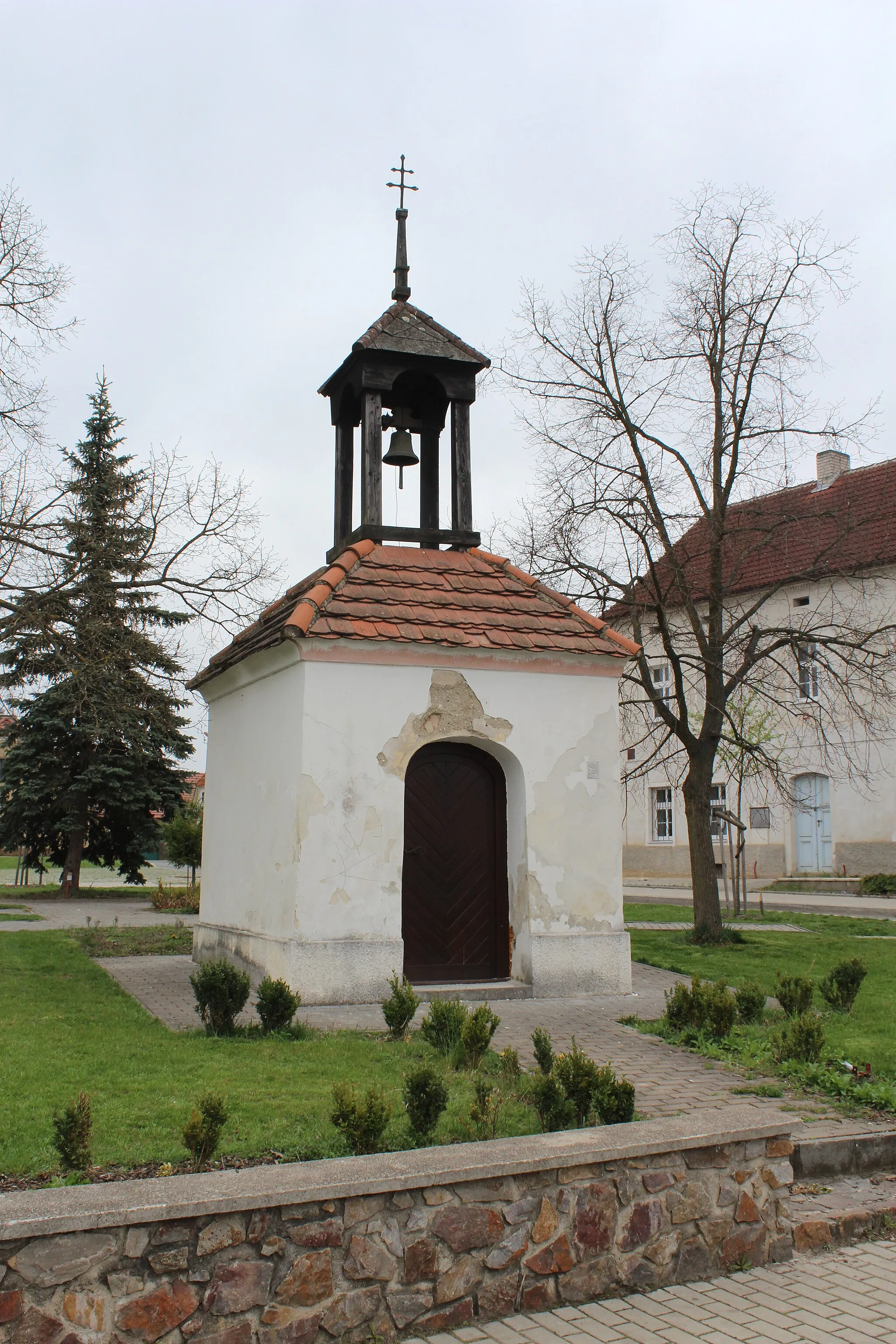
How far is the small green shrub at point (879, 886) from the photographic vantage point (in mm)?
25516

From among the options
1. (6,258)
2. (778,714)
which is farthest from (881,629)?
(778,714)

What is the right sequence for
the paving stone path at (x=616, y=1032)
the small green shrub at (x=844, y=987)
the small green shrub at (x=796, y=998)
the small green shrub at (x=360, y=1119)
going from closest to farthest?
the small green shrub at (x=360, y=1119) < the paving stone path at (x=616, y=1032) < the small green shrub at (x=796, y=998) < the small green shrub at (x=844, y=987)

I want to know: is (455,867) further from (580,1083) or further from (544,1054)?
(580,1083)

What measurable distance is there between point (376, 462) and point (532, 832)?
4.40 meters

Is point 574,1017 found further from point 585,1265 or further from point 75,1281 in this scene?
point 75,1281

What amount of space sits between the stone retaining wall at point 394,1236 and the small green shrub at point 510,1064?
1.55 metres

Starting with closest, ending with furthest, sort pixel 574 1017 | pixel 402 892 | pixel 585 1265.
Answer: pixel 585 1265 < pixel 574 1017 < pixel 402 892

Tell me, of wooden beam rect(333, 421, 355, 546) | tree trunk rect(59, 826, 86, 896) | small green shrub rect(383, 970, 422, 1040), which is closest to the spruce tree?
tree trunk rect(59, 826, 86, 896)

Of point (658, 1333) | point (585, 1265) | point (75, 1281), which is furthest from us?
point (585, 1265)

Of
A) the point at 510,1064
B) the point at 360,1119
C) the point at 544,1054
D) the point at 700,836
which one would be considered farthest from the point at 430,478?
the point at 360,1119

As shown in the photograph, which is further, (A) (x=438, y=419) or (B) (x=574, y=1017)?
(A) (x=438, y=419)

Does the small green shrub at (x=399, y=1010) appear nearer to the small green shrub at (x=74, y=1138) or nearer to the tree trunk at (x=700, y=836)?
the small green shrub at (x=74, y=1138)

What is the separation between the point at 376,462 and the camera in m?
11.9

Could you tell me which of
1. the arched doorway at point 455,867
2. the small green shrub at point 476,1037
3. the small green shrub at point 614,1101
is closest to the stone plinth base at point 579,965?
the arched doorway at point 455,867
